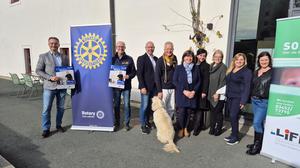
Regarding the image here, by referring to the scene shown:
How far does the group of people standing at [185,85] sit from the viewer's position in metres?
3.72

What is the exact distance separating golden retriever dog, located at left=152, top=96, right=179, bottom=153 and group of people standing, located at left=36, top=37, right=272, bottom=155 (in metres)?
0.32

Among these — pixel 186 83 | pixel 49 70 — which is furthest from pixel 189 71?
pixel 49 70

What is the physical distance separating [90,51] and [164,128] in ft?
6.72

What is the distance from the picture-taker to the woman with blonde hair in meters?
3.52

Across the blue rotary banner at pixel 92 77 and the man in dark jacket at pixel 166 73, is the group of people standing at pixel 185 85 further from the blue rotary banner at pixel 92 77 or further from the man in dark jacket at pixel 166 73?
the blue rotary banner at pixel 92 77

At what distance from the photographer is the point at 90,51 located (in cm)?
419

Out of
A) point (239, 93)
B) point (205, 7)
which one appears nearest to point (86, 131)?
point (239, 93)

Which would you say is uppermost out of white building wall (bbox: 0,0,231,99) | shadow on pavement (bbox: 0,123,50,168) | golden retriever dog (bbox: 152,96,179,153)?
white building wall (bbox: 0,0,231,99)

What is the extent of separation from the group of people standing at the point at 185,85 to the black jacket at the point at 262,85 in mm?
174

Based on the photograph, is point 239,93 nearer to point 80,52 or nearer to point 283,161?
point 283,161

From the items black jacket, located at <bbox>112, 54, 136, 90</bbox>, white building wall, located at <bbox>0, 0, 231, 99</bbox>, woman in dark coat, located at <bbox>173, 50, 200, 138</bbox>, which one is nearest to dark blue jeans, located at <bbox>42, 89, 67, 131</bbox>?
black jacket, located at <bbox>112, 54, 136, 90</bbox>

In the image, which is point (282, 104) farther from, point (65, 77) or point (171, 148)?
point (65, 77)

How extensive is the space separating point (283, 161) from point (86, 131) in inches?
140

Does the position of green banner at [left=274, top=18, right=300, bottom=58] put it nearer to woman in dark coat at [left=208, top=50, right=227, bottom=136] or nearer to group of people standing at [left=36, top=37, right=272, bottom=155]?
group of people standing at [left=36, top=37, right=272, bottom=155]
